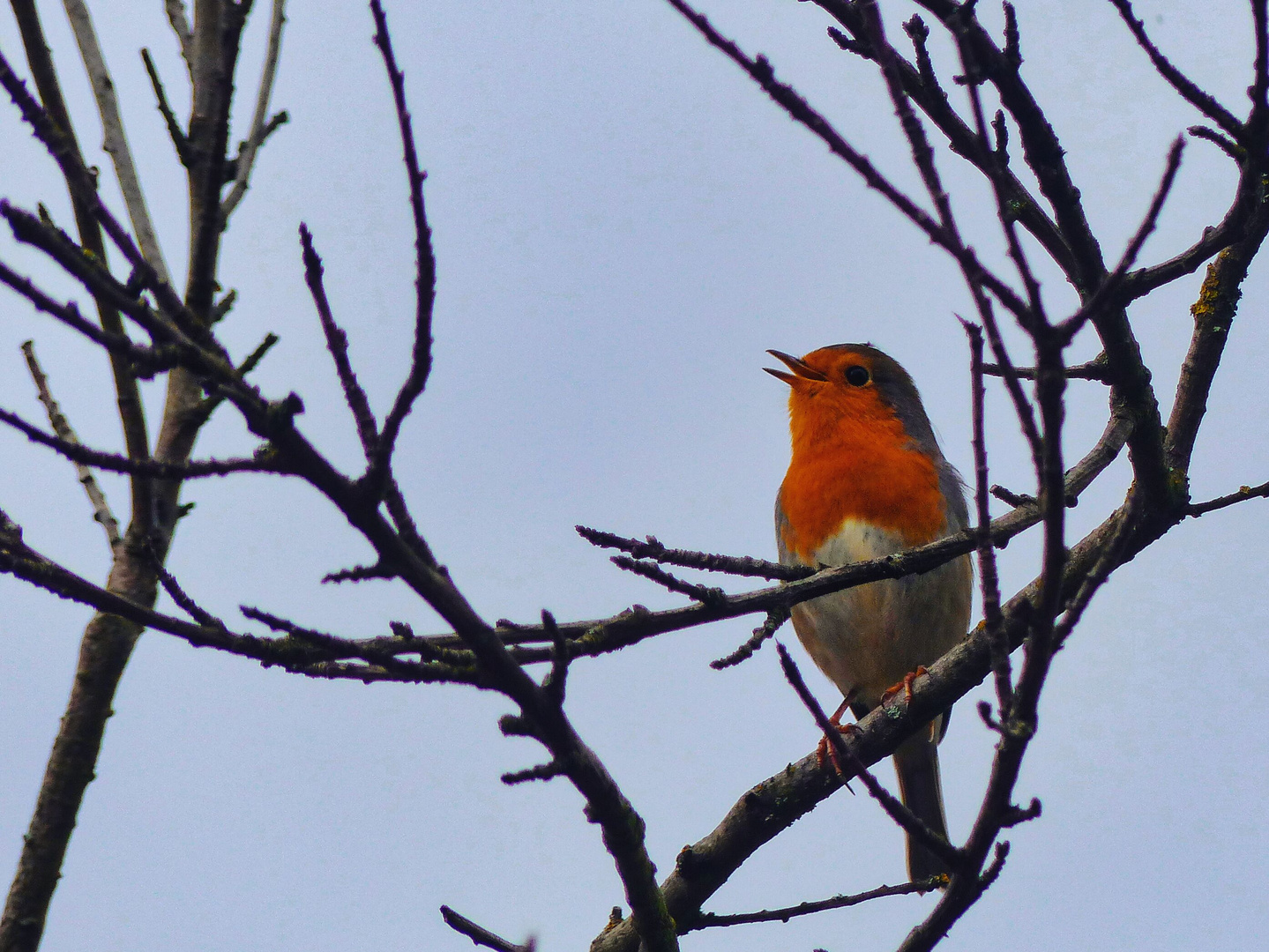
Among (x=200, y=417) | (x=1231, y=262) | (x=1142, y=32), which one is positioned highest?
(x=1231, y=262)

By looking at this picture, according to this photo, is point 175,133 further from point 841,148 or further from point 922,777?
point 922,777

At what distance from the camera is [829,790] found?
4.34 meters

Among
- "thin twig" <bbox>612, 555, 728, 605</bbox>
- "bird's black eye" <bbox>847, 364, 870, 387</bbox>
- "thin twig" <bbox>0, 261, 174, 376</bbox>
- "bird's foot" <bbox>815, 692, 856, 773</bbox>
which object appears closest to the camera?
"thin twig" <bbox>0, 261, 174, 376</bbox>

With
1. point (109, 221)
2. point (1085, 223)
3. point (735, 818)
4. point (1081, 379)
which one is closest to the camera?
point (109, 221)

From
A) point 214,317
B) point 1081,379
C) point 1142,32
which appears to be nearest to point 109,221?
point 214,317

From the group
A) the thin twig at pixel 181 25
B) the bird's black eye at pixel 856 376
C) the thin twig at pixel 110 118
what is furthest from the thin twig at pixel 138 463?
the bird's black eye at pixel 856 376

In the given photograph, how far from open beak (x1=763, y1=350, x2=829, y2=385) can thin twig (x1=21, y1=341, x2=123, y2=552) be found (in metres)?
4.44

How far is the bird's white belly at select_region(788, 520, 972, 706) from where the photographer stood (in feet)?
20.6

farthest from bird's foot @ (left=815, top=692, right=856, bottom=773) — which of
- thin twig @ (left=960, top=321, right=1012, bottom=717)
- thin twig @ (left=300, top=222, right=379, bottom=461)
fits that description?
thin twig @ (left=300, top=222, right=379, bottom=461)

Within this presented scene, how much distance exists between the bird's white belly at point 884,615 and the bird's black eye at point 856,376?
1360 millimetres

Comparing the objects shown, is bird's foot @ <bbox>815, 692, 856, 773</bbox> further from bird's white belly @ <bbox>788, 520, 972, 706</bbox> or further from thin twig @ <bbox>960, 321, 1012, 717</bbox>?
thin twig @ <bbox>960, 321, 1012, 717</bbox>

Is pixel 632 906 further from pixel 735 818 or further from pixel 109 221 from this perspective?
pixel 109 221

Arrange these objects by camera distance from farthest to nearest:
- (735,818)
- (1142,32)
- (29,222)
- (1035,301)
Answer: (735,818) < (1142,32) < (1035,301) < (29,222)

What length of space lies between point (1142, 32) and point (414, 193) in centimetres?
202
